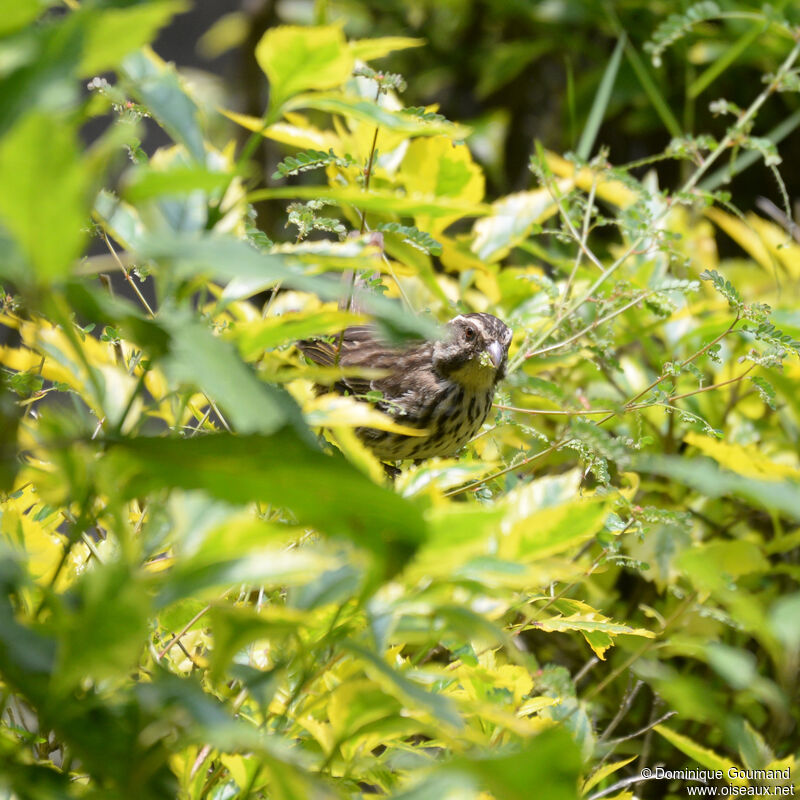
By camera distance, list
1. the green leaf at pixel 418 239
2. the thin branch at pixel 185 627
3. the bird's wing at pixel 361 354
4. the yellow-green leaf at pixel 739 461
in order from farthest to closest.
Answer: the bird's wing at pixel 361 354, the yellow-green leaf at pixel 739 461, the green leaf at pixel 418 239, the thin branch at pixel 185 627

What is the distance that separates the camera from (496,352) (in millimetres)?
1543

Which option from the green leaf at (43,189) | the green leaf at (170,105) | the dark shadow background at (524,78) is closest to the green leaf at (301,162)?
the green leaf at (170,105)

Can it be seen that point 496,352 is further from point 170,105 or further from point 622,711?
point 170,105

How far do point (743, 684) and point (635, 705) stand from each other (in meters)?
1.06

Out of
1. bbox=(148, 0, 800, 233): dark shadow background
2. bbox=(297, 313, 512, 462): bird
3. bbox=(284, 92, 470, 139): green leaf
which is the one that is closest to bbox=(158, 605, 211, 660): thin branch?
bbox=(284, 92, 470, 139): green leaf

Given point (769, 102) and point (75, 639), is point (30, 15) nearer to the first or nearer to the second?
point (75, 639)

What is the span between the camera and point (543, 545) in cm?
57

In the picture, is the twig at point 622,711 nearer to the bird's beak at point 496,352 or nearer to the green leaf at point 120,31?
the bird's beak at point 496,352

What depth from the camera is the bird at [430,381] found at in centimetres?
164

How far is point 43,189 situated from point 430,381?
147 centimetres

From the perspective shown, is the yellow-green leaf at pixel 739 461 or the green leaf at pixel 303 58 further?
the yellow-green leaf at pixel 739 461

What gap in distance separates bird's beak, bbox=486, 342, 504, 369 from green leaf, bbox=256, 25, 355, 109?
39.2 inches

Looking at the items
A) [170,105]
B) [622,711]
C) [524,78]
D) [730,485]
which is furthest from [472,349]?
[524,78]

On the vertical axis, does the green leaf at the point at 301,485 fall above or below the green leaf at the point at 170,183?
below
